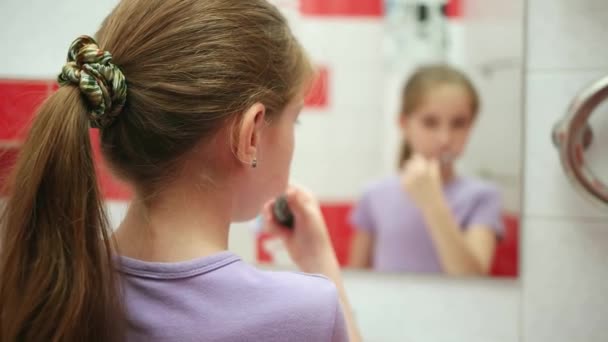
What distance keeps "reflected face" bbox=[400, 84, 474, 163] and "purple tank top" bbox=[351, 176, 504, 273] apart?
0.22 ft

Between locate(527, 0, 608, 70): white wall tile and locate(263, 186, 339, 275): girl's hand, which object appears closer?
locate(263, 186, 339, 275): girl's hand

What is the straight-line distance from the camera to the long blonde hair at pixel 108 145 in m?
0.54

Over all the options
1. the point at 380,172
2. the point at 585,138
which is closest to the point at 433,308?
the point at 380,172

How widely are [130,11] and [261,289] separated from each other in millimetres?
304

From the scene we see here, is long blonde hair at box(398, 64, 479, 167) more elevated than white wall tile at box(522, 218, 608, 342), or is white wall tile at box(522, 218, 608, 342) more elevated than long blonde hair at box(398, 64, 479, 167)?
long blonde hair at box(398, 64, 479, 167)

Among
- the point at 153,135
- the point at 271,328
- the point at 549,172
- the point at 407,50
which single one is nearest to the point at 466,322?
the point at 549,172

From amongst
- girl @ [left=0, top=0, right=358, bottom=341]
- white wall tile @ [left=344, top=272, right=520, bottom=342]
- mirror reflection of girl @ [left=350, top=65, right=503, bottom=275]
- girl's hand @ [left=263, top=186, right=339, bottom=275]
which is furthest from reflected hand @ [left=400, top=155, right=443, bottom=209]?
girl @ [left=0, top=0, right=358, bottom=341]

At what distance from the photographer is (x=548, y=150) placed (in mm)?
1094

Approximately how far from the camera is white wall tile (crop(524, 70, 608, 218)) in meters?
1.08

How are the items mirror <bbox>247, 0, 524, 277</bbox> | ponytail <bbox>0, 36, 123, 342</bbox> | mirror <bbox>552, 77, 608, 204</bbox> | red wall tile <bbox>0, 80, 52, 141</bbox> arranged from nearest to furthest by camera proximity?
ponytail <bbox>0, 36, 123, 342</bbox> < red wall tile <bbox>0, 80, 52, 141</bbox> < mirror <bbox>552, 77, 608, 204</bbox> < mirror <bbox>247, 0, 524, 277</bbox>

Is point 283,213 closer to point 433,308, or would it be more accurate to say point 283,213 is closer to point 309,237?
point 309,237

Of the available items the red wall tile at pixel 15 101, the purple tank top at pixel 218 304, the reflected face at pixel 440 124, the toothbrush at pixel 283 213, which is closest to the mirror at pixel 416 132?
the reflected face at pixel 440 124

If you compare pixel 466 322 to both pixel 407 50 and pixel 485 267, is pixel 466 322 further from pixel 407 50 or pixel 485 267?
pixel 407 50

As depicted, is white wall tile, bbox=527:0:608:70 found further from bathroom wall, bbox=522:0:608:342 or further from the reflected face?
the reflected face
